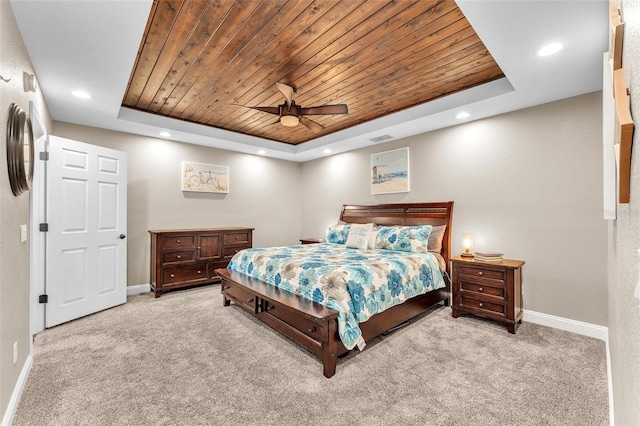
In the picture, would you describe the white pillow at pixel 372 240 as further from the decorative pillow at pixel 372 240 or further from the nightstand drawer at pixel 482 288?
the nightstand drawer at pixel 482 288

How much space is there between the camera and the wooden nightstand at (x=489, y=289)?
3021 millimetres

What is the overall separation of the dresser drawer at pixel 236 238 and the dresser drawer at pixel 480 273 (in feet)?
11.8

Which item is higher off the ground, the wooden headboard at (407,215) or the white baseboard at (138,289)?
the wooden headboard at (407,215)

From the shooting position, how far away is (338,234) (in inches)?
189

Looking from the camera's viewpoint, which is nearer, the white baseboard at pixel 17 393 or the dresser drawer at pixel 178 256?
the white baseboard at pixel 17 393

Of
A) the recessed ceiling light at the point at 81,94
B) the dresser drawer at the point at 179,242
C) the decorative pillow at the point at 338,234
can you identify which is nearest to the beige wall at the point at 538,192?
the decorative pillow at the point at 338,234

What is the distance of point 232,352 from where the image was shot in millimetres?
2600

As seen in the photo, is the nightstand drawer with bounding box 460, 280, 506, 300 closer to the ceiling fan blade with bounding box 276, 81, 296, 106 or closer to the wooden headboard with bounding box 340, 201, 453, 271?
the wooden headboard with bounding box 340, 201, 453, 271

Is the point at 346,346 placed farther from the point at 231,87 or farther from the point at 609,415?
the point at 231,87

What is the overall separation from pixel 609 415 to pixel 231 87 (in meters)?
4.24

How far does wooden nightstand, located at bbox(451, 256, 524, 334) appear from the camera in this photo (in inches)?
119

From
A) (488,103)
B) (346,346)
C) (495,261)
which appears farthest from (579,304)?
→ (346,346)

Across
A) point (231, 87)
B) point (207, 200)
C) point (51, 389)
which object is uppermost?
point (231, 87)

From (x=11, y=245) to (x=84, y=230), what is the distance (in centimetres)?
191
